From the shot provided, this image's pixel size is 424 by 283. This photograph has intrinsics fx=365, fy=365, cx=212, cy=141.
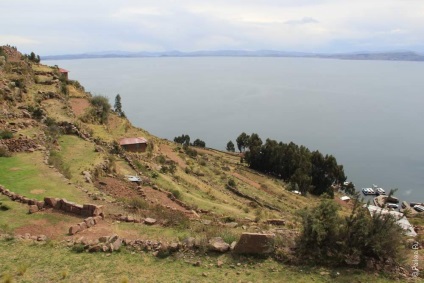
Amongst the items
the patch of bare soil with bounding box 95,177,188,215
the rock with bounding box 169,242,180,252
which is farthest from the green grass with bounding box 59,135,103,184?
the rock with bounding box 169,242,180,252

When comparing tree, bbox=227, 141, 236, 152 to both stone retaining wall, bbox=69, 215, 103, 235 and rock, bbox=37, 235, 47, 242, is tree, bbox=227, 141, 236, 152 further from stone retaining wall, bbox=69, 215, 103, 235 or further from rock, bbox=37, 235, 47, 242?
rock, bbox=37, 235, 47, 242

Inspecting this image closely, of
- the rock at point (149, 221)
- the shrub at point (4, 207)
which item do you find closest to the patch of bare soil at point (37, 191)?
the shrub at point (4, 207)

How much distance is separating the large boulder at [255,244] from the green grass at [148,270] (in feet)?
0.98

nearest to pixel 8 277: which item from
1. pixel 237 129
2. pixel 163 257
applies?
pixel 163 257

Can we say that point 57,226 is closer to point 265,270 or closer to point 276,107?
point 265,270

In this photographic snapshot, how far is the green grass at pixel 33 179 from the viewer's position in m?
16.9

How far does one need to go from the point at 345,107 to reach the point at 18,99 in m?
143

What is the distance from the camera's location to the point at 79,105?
40.7 m

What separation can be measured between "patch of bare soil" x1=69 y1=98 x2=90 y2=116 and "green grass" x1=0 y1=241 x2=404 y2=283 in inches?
1123

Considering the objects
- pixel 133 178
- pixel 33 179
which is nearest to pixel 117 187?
pixel 133 178

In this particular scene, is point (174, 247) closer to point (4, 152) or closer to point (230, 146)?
point (4, 152)

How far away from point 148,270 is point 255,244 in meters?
3.19

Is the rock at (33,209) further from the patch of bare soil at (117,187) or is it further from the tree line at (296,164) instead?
the tree line at (296,164)

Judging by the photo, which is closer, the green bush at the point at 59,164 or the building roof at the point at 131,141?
the green bush at the point at 59,164
